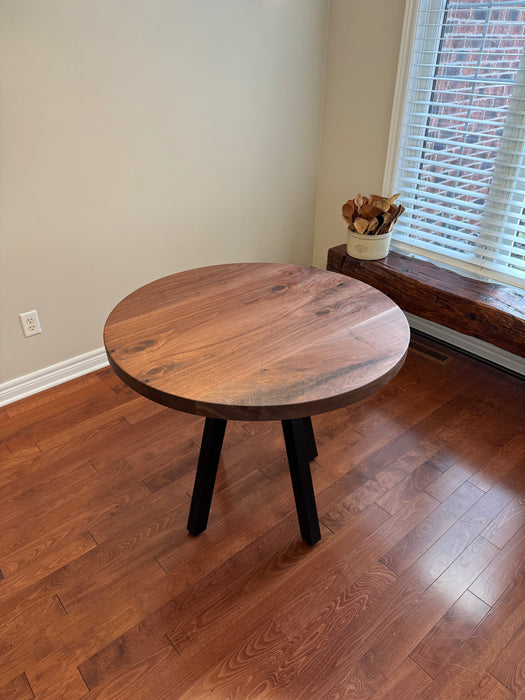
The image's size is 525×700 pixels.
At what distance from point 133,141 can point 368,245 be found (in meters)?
1.17

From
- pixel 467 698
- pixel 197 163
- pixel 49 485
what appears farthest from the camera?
pixel 197 163

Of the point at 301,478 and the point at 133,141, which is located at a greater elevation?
the point at 133,141

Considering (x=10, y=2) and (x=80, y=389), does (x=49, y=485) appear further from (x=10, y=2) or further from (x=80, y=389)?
(x=10, y=2)

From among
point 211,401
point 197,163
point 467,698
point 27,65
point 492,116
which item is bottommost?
point 467,698

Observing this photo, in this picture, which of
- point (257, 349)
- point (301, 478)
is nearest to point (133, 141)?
point (257, 349)

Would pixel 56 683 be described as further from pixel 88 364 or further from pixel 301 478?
pixel 88 364

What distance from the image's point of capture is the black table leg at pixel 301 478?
4.54ft

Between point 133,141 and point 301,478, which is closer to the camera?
point 301,478

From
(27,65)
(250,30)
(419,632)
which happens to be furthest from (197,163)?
(419,632)

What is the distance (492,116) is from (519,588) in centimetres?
189

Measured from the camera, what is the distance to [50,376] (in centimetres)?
226

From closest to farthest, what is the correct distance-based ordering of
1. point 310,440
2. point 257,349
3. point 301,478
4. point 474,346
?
1. point 257,349
2. point 301,478
3. point 310,440
4. point 474,346

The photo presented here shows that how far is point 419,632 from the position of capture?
1.33 meters

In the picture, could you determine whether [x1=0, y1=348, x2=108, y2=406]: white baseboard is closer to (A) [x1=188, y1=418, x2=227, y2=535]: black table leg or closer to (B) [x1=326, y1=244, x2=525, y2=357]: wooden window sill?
(A) [x1=188, y1=418, x2=227, y2=535]: black table leg
